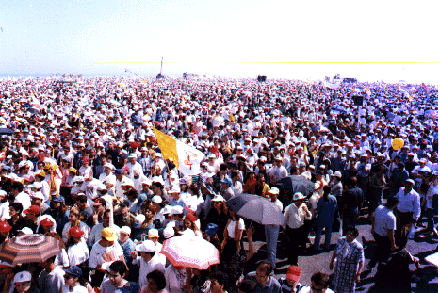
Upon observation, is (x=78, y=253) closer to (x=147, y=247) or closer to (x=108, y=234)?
(x=108, y=234)

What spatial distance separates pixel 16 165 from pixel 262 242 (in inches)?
219

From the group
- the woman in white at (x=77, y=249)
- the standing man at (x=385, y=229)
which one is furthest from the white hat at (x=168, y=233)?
the standing man at (x=385, y=229)

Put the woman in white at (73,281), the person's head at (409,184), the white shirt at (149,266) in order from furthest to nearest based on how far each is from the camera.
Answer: the person's head at (409,184) → the white shirt at (149,266) → the woman in white at (73,281)

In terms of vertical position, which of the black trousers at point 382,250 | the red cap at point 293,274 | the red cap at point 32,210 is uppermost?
the red cap at point 32,210

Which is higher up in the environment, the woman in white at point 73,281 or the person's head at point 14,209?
the person's head at point 14,209

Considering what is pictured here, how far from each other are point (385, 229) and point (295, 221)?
1.38m

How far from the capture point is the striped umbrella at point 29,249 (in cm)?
380

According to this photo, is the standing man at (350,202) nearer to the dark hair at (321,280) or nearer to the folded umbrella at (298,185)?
the folded umbrella at (298,185)

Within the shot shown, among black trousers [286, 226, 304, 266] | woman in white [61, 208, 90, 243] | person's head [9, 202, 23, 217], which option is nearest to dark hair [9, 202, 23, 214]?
person's head [9, 202, 23, 217]

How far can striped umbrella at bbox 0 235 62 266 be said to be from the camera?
3801mm

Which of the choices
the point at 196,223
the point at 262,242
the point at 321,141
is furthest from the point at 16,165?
the point at 321,141

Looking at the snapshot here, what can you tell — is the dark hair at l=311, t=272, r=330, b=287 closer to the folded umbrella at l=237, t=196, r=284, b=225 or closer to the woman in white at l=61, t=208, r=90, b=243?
the folded umbrella at l=237, t=196, r=284, b=225

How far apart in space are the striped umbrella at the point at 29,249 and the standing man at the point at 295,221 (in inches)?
138

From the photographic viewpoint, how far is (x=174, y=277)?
4008 mm
